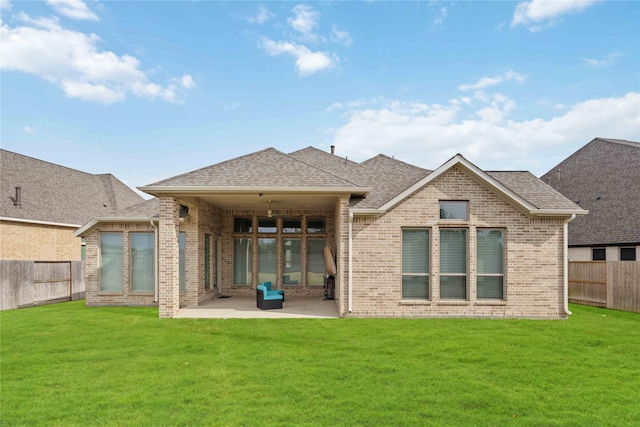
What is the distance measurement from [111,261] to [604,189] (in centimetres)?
2469

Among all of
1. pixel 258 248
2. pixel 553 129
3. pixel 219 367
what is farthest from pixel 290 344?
pixel 553 129

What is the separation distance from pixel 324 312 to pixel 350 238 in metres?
2.71

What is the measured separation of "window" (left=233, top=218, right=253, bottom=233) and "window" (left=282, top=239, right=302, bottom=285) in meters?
1.64

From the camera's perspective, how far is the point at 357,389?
5.87 meters

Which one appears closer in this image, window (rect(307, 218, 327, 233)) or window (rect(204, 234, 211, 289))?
window (rect(204, 234, 211, 289))

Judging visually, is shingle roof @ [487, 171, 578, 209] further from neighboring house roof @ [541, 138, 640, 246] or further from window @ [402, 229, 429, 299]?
neighboring house roof @ [541, 138, 640, 246]

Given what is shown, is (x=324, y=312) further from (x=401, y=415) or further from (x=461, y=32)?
(x=461, y=32)

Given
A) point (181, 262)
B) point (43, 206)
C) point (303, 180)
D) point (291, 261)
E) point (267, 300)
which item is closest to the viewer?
point (303, 180)

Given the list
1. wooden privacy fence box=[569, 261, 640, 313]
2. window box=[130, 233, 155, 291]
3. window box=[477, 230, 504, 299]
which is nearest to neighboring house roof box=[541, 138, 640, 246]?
wooden privacy fence box=[569, 261, 640, 313]

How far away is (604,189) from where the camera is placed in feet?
72.1

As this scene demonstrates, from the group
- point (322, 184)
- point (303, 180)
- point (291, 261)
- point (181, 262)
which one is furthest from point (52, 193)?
point (322, 184)

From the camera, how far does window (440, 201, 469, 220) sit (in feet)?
39.2

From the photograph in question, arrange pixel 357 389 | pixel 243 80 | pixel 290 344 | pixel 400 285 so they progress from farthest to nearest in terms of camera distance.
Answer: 1. pixel 243 80
2. pixel 400 285
3. pixel 290 344
4. pixel 357 389

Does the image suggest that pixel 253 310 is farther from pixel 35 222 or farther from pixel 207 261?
pixel 35 222
